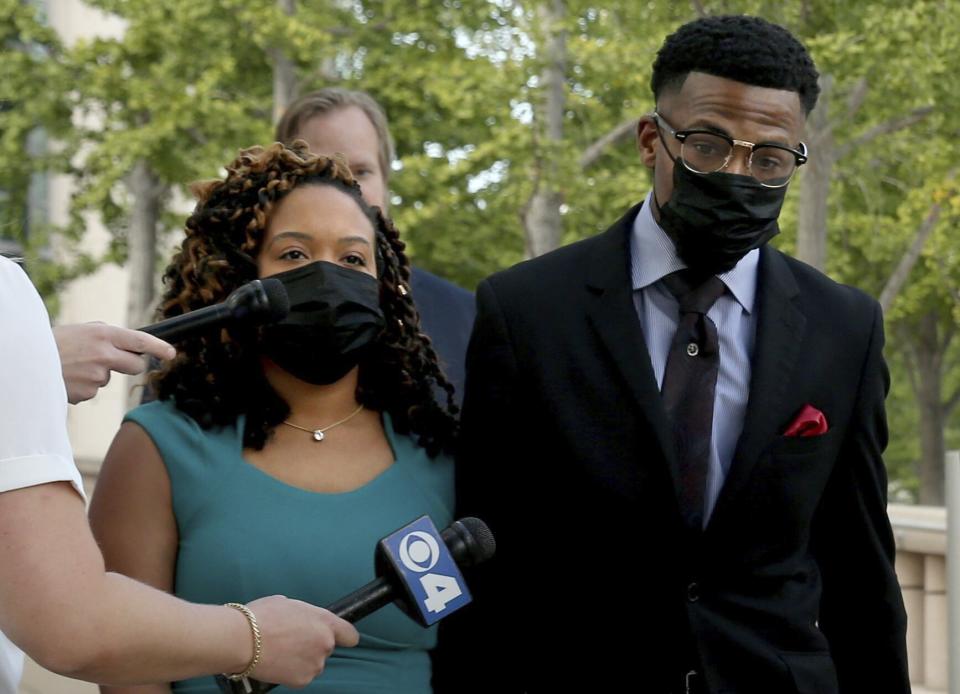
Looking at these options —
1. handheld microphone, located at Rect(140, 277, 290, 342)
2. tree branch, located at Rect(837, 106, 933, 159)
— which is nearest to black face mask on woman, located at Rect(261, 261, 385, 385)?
handheld microphone, located at Rect(140, 277, 290, 342)

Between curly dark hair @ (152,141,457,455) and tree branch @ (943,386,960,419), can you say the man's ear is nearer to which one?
curly dark hair @ (152,141,457,455)

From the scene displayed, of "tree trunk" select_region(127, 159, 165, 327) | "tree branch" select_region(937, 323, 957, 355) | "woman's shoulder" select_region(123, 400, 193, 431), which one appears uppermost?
"woman's shoulder" select_region(123, 400, 193, 431)

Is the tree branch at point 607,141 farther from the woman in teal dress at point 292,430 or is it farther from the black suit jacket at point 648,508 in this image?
the black suit jacket at point 648,508

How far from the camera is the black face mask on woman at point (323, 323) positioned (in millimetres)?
3061

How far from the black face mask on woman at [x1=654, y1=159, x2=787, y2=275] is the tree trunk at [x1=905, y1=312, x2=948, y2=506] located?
1919 centimetres

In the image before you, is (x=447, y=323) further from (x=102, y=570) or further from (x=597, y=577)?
(x=102, y=570)

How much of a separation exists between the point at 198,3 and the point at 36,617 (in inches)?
678

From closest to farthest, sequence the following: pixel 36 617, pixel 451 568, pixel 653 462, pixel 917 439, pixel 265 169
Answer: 1. pixel 36 617
2. pixel 451 568
3. pixel 653 462
4. pixel 265 169
5. pixel 917 439

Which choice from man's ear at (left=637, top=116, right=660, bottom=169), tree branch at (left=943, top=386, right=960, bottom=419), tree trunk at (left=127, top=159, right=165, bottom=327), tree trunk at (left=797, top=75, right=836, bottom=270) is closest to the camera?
man's ear at (left=637, top=116, right=660, bottom=169)

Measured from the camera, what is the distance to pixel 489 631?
308 centimetres

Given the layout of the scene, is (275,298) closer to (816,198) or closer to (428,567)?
(428,567)

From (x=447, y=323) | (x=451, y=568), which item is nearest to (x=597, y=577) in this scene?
(x=451, y=568)

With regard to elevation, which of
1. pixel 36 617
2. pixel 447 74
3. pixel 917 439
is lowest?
pixel 917 439

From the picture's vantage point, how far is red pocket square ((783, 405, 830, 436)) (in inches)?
115
